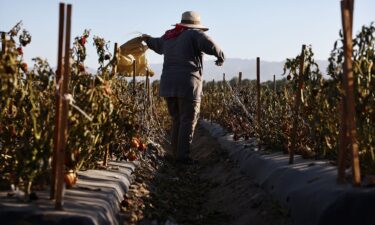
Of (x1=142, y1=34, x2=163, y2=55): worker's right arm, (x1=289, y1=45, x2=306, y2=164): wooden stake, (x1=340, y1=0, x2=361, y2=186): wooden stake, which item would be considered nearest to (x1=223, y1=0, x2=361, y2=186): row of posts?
(x1=340, y1=0, x2=361, y2=186): wooden stake

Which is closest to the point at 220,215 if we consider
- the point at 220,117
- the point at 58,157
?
the point at 58,157

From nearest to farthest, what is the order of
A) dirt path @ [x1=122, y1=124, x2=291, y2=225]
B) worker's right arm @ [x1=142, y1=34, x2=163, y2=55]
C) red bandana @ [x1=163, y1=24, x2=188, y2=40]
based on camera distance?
dirt path @ [x1=122, y1=124, x2=291, y2=225] → red bandana @ [x1=163, y1=24, x2=188, y2=40] → worker's right arm @ [x1=142, y1=34, x2=163, y2=55]

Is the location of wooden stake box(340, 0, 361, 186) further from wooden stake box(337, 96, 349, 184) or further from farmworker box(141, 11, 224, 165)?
farmworker box(141, 11, 224, 165)

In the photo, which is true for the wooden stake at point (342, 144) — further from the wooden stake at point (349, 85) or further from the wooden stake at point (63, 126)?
the wooden stake at point (63, 126)

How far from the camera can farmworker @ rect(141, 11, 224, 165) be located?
625cm

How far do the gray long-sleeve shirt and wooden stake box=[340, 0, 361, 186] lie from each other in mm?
2973

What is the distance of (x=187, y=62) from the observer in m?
6.29

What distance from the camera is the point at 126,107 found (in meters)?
4.75

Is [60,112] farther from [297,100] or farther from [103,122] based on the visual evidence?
[297,100]

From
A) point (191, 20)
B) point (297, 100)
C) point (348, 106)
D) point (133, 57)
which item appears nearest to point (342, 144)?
point (348, 106)

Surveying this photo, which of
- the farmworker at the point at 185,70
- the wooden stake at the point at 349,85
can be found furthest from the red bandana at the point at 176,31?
the wooden stake at the point at 349,85

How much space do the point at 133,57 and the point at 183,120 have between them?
3.15 ft

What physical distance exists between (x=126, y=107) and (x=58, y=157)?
1.86 metres

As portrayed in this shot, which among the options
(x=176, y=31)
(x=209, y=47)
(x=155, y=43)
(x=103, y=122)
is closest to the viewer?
(x=103, y=122)
